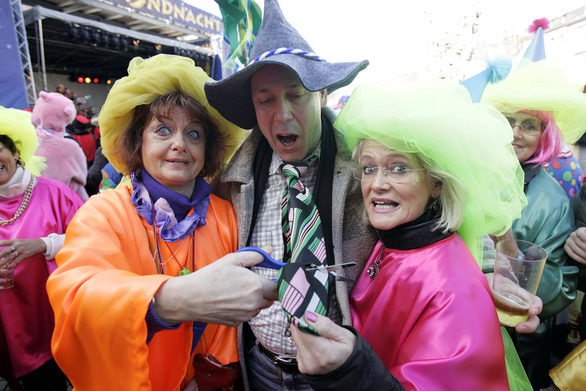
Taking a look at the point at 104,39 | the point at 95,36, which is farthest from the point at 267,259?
the point at 104,39

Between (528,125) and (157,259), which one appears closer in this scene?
(157,259)

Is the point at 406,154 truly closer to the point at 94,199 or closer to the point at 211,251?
the point at 211,251

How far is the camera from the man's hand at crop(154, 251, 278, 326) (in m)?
0.99

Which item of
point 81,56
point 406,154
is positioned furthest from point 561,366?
point 81,56

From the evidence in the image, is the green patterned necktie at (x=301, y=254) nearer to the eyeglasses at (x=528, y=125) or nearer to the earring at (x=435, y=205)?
the earring at (x=435, y=205)

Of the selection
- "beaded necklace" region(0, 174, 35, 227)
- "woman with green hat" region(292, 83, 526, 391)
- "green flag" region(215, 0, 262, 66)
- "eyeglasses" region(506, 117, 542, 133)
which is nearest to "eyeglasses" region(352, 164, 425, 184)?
"woman with green hat" region(292, 83, 526, 391)

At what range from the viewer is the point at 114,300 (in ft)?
3.40

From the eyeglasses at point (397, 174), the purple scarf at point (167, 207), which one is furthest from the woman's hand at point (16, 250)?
the eyeglasses at point (397, 174)

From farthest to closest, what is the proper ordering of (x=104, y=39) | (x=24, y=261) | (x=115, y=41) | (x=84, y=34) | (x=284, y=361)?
(x=115, y=41) < (x=104, y=39) < (x=84, y=34) < (x=24, y=261) < (x=284, y=361)

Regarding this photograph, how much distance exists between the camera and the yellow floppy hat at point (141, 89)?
1.57 metres

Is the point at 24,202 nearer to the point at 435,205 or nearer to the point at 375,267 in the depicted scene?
the point at 375,267

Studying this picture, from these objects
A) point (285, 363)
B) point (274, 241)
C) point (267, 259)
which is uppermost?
point (267, 259)

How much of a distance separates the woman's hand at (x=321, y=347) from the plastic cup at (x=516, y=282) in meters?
0.92

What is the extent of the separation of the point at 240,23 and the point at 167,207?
1271 millimetres
